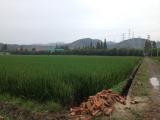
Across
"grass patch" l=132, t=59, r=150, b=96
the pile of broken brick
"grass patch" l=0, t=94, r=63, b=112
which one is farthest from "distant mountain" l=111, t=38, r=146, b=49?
the pile of broken brick

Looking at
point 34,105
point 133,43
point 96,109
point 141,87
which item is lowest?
point 34,105

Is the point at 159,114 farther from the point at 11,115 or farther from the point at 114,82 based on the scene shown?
the point at 114,82

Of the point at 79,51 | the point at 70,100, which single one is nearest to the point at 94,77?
the point at 70,100

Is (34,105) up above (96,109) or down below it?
below

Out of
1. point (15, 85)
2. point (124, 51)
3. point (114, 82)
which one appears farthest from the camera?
point (124, 51)

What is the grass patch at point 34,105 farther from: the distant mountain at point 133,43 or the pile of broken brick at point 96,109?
the distant mountain at point 133,43

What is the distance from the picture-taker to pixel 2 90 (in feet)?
31.6

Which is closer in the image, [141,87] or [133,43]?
[141,87]

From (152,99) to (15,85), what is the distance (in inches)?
168

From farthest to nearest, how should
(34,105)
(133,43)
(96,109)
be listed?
1. (133,43)
2. (34,105)
3. (96,109)

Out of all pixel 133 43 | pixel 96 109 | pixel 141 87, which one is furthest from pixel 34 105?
pixel 133 43

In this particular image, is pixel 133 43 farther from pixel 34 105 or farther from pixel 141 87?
pixel 34 105

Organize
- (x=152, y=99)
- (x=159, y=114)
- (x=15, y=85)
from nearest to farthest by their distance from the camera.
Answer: (x=159, y=114)
(x=152, y=99)
(x=15, y=85)

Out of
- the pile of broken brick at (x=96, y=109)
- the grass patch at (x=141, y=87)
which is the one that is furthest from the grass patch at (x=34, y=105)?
the grass patch at (x=141, y=87)
